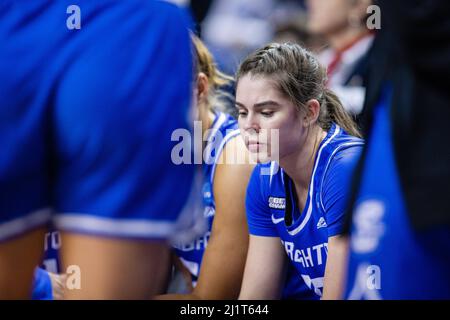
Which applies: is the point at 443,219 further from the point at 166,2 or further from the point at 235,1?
the point at 235,1

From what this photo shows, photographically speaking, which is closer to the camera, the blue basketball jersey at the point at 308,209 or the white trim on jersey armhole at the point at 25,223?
the white trim on jersey armhole at the point at 25,223

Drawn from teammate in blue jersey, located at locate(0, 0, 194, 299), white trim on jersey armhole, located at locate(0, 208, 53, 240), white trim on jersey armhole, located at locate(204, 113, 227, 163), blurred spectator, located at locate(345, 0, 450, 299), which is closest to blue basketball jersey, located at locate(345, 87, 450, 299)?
blurred spectator, located at locate(345, 0, 450, 299)

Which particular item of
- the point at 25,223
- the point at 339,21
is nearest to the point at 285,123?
the point at 25,223

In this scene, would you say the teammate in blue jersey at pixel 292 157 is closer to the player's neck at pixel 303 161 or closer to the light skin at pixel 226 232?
the player's neck at pixel 303 161

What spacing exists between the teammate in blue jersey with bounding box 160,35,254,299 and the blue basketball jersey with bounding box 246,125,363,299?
0.12 meters

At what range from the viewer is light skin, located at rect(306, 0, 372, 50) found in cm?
440

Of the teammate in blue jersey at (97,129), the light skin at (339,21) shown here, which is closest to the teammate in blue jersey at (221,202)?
the teammate in blue jersey at (97,129)

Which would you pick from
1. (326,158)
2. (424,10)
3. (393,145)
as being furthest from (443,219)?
(326,158)

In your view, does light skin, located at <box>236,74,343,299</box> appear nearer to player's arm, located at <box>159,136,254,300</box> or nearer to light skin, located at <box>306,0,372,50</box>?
player's arm, located at <box>159,136,254,300</box>

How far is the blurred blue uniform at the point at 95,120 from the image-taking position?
968mm

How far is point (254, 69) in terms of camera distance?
2.38 meters

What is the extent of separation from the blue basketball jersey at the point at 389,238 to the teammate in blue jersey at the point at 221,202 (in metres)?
1.44

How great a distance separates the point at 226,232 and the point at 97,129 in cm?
174

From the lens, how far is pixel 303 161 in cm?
238
